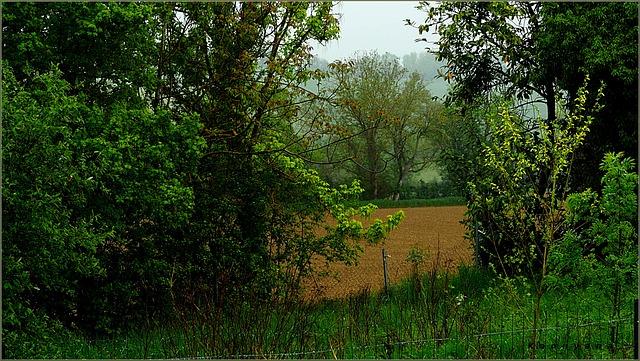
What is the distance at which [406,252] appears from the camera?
20703mm

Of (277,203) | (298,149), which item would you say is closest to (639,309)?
(277,203)

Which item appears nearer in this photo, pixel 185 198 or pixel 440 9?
pixel 185 198

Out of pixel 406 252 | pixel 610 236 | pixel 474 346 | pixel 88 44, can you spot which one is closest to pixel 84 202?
pixel 88 44

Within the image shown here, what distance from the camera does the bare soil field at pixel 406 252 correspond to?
13.9 meters

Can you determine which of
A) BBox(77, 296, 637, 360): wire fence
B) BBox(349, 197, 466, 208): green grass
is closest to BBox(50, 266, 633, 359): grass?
BBox(77, 296, 637, 360): wire fence

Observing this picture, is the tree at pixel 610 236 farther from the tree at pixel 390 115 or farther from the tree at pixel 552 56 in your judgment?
the tree at pixel 390 115

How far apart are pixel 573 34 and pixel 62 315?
349 inches

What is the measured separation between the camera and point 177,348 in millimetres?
7715

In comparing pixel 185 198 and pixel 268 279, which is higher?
pixel 185 198

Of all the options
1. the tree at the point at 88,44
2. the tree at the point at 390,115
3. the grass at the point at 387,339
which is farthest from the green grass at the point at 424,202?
the grass at the point at 387,339

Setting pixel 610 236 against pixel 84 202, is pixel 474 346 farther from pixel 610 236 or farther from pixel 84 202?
pixel 84 202

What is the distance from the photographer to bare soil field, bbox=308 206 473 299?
13.9 metres

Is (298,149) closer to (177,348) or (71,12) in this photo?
(71,12)

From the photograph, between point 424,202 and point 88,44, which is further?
point 424,202
